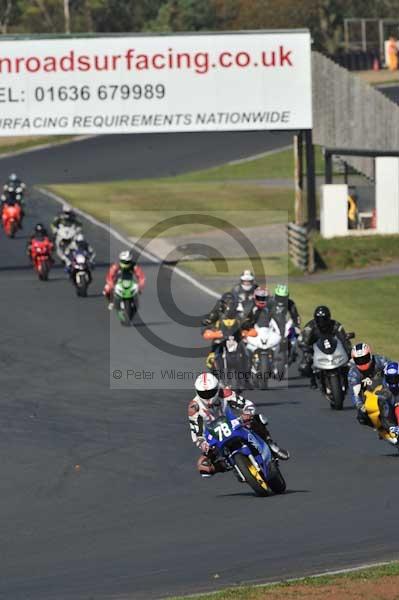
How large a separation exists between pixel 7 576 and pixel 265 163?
59.4m

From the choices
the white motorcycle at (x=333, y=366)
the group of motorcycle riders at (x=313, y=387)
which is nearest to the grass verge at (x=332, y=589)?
the group of motorcycle riders at (x=313, y=387)

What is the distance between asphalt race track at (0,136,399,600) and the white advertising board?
9.08m

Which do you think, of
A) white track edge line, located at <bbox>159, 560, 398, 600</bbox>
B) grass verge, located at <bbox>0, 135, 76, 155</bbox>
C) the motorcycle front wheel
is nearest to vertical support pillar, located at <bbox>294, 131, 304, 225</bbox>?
the motorcycle front wheel

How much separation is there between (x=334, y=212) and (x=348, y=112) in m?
3.77

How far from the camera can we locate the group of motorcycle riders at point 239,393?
17000 millimetres

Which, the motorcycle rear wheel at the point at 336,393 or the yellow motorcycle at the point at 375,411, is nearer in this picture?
the yellow motorcycle at the point at 375,411

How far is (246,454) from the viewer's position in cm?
1628

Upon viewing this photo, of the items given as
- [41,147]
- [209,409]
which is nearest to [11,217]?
[41,147]

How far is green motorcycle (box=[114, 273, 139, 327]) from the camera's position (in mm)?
30875

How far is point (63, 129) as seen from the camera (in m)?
38.8

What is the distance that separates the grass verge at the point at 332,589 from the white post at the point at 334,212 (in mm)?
32448

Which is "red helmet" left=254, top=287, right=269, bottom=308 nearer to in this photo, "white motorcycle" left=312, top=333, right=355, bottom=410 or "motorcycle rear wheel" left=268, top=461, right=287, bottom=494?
"white motorcycle" left=312, top=333, right=355, bottom=410

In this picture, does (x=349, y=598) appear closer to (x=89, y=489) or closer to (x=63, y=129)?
(x=89, y=489)

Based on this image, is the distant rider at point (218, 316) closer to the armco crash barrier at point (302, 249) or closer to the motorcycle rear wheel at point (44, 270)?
the motorcycle rear wheel at point (44, 270)
